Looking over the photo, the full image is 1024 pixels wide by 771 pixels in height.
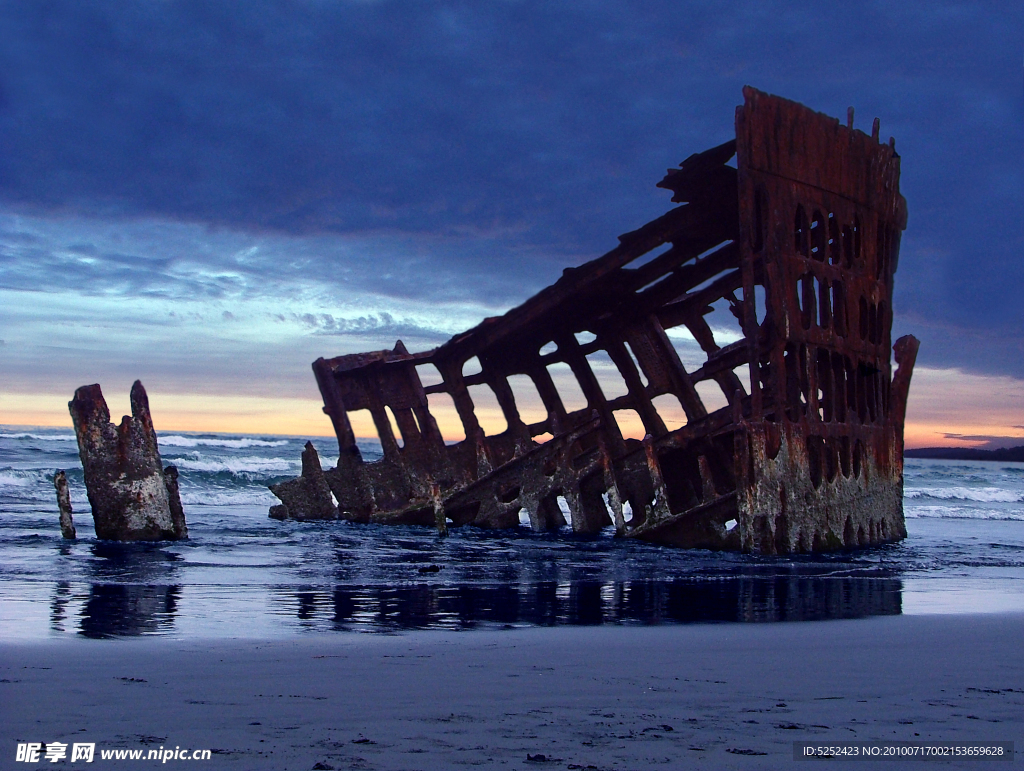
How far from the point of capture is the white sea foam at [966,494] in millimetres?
31938

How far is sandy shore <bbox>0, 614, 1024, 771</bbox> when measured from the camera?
287 cm

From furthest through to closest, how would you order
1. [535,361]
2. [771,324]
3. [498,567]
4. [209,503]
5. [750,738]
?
[209,503]
[535,361]
[771,324]
[498,567]
[750,738]

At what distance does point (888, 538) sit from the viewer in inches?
515

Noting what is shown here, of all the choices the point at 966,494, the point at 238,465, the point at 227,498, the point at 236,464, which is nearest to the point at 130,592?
the point at 227,498

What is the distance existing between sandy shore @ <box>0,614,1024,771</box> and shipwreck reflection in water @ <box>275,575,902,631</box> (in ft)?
2.52

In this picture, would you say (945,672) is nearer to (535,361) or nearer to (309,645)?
(309,645)

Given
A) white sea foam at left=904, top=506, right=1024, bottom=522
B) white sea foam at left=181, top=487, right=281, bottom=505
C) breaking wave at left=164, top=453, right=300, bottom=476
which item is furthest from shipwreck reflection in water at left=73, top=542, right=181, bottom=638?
breaking wave at left=164, top=453, right=300, bottom=476

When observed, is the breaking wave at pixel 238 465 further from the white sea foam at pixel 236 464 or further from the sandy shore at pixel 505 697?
the sandy shore at pixel 505 697

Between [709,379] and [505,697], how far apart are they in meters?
10.6

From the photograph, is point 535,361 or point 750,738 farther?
point 535,361

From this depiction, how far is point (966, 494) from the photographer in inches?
1305

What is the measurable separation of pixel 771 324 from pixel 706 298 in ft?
11.6

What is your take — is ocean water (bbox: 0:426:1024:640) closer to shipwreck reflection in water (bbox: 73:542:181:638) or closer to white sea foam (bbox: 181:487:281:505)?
shipwreck reflection in water (bbox: 73:542:181:638)

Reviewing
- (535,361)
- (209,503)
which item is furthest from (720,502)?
(209,503)
